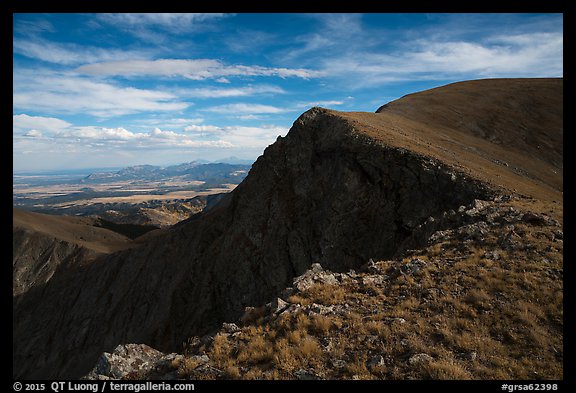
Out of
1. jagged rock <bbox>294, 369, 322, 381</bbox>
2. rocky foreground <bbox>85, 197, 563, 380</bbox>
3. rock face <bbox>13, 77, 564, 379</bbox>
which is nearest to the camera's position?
jagged rock <bbox>294, 369, 322, 381</bbox>

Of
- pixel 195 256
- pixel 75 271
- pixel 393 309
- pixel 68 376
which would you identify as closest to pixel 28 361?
pixel 68 376

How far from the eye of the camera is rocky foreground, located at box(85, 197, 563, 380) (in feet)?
27.9

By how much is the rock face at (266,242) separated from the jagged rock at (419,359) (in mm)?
12987

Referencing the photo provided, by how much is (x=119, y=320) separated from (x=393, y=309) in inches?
1812

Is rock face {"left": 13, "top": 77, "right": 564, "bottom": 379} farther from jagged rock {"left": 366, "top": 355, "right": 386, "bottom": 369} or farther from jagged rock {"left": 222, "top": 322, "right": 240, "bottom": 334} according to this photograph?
jagged rock {"left": 222, "top": 322, "right": 240, "bottom": 334}

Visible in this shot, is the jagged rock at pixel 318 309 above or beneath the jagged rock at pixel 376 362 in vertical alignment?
above

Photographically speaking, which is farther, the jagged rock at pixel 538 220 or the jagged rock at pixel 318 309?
the jagged rock at pixel 538 220

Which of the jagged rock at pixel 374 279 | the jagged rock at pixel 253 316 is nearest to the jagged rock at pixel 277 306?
the jagged rock at pixel 253 316

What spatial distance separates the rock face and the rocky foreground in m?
7.64

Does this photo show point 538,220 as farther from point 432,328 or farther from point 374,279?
point 432,328

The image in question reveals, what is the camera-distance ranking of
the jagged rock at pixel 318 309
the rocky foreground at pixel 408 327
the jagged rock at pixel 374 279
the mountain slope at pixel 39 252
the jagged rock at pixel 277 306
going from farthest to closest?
the mountain slope at pixel 39 252 → the jagged rock at pixel 374 279 → the jagged rock at pixel 277 306 → the jagged rock at pixel 318 309 → the rocky foreground at pixel 408 327

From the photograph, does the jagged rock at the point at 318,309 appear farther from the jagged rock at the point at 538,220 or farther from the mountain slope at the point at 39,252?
the mountain slope at the point at 39,252

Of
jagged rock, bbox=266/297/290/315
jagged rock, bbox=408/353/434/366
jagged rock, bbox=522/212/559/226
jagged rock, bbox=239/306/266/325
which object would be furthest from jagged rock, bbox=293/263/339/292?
jagged rock, bbox=522/212/559/226

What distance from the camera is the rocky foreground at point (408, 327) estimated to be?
27.9 feet
